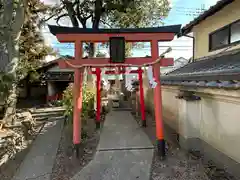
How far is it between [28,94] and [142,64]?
17749 millimetres

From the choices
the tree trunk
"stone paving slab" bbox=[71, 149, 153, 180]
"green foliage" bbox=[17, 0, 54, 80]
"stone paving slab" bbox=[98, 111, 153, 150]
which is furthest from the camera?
"green foliage" bbox=[17, 0, 54, 80]

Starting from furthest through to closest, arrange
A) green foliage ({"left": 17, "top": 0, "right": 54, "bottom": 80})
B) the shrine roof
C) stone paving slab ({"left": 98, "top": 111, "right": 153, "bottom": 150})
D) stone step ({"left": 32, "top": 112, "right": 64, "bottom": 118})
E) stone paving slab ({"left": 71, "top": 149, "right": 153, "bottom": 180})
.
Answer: green foliage ({"left": 17, "top": 0, "right": 54, "bottom": 80}) → stone step ({"left": 32, "top": 112, "right": 64, "bottom": 118}) → stone paving slab ({"left": 98, "top": 111, "right": 153, "bottom": 150}) → the shrine roof → stone paving slab ({"left": 71, "top": 149, "right": 153, "bottom": 180})

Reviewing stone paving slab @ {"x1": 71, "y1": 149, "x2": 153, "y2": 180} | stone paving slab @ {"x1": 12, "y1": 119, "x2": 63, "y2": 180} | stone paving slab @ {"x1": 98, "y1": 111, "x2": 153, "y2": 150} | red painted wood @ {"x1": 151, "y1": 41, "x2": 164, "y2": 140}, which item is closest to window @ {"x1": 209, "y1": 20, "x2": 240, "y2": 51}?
red painted wood @ {"x1": 151, "y1": 41, "x2": 164, "y2": 140}

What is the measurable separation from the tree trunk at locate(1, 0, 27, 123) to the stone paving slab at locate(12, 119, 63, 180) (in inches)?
92.3

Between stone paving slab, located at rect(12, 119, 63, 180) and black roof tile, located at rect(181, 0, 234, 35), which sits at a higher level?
black roof tile, located at rect(181, 0, 234, 35)

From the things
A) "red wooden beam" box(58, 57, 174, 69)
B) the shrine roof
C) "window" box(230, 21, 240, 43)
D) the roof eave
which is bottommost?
"red wooden beam" box(58, 57, 174, 69)

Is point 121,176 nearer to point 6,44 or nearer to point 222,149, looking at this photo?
point 222,149

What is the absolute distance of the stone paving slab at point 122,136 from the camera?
5703 millimetres

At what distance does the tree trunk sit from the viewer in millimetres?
9227

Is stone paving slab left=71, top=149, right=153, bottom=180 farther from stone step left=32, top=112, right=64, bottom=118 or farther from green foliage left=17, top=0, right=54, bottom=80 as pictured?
green foliage left=17, top=0, right=54, bottom=80

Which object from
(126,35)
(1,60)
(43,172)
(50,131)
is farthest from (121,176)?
(1,60)

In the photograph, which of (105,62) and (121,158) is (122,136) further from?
(105,62)

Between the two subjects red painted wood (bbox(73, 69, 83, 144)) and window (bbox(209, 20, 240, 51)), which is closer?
red painted wood (bbox(73, 69, 83, 144))

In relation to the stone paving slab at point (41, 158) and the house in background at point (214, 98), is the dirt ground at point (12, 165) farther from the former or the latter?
the house in background at point (214, 98)
